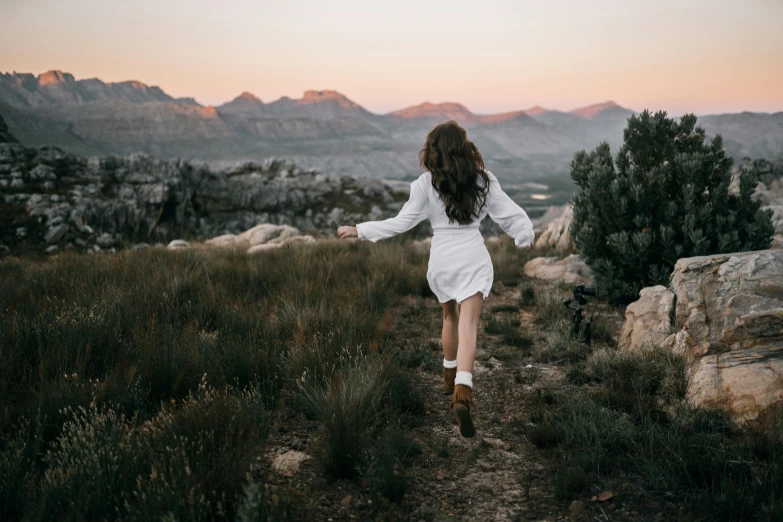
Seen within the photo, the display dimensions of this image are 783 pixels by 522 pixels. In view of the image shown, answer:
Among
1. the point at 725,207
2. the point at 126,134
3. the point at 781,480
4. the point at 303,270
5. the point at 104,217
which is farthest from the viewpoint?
the point at 126,134

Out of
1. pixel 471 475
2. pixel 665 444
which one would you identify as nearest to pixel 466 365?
pixel 471 475

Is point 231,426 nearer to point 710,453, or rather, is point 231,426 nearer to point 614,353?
point 710,453

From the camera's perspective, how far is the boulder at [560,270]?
8.45 m

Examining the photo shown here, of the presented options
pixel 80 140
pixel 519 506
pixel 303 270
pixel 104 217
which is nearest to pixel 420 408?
pixel 519 506

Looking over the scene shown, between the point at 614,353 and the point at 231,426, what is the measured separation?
382 centimetres

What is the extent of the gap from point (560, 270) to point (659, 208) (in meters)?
2.76

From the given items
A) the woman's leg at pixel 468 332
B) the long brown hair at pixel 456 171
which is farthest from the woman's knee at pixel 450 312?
the long brown hair at pixel 456 171

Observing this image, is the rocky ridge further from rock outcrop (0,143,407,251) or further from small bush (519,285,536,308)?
small bush (519,285,536,308)

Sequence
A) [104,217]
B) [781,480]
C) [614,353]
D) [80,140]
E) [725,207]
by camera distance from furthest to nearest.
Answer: [80,140], [104,217], [725,207], [614,353], [781,480]

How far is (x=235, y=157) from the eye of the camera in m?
173

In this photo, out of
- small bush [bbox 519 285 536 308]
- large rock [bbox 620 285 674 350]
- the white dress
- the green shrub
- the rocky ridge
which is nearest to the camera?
the green shrub

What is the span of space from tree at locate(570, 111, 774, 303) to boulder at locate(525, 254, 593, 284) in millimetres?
1407

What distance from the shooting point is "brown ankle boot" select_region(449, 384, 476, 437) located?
11.4 feet

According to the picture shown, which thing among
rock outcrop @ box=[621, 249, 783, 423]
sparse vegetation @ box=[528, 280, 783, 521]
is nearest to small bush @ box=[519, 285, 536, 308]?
sparse vegetation @ box=[528, 280, 783, 521]
